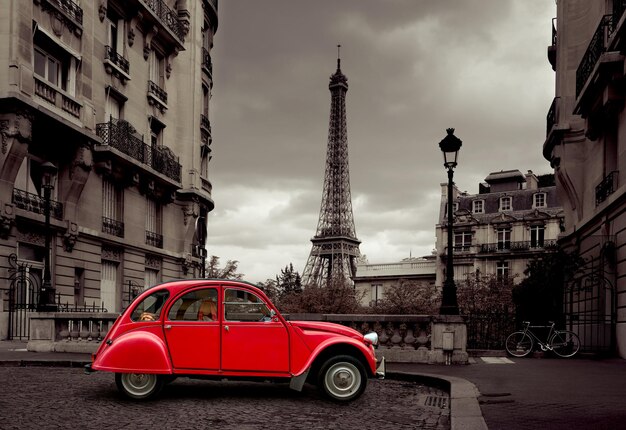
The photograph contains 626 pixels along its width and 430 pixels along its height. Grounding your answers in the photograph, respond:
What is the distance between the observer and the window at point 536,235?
66500 mm

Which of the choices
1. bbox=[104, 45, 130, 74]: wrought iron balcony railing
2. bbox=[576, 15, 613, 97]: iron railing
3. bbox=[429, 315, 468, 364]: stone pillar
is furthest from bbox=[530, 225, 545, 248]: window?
bbox=[429, 315, 468, 364]: stone pillar

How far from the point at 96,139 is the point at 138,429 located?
17929 millimetres

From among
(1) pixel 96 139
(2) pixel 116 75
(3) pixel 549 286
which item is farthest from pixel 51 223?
(3) pixel 549 286

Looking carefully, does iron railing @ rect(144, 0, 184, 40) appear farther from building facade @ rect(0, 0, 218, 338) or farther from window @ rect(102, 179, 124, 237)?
window @ rect(102, 179, 124, 237)

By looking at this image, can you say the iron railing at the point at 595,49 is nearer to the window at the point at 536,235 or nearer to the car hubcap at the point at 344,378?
the car hubcap at the point at 344,378

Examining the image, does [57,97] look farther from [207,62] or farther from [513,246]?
[513,246]

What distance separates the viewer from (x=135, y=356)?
830 cm

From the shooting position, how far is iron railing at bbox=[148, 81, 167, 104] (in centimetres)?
2880

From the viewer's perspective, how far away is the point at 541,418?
23.1 feet

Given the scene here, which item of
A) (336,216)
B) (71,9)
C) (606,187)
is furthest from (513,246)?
(71,9)

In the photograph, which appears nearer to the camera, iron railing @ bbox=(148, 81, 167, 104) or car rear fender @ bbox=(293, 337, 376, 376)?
car rear fender @ bbox=(293, 337, 376, 376)

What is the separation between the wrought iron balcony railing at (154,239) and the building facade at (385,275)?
43580 millimetres

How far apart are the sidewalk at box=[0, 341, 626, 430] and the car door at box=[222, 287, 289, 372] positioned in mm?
2229

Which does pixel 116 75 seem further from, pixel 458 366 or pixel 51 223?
pixel 458 366
